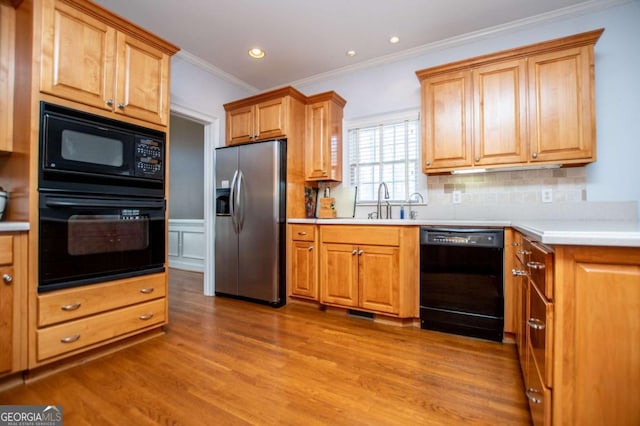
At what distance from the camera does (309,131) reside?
346 cm

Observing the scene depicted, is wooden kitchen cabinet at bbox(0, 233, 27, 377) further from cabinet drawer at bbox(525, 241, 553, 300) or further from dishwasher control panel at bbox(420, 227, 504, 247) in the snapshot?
dishwasher control panel at bbox(420, 227, 504, 247)

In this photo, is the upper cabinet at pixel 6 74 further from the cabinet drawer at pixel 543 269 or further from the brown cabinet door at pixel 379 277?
the cabinet drawer at pixel 543 269

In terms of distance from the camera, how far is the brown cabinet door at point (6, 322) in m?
1.58

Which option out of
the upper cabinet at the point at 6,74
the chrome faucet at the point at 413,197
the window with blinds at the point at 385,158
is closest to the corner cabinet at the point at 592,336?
Answer: the chrome faucet at the point at 413,197

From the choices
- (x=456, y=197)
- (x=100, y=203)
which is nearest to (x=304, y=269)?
(x=456, y=197)

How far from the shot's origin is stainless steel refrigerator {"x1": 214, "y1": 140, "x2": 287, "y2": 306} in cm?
311

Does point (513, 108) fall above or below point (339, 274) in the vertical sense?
above

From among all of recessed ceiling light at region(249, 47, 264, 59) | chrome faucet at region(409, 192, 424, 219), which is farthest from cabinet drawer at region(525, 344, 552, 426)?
recessed ceiling light at region(249, 47, 264, 59)

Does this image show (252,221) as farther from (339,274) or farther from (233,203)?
(339,274)

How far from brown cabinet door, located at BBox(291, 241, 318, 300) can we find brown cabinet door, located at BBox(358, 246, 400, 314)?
52cm

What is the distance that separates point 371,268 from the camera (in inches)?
105

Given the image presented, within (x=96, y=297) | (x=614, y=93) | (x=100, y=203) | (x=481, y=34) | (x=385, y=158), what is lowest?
(x=96, y=297)

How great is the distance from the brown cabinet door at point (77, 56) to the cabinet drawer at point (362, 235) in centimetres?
199

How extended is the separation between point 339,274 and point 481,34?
2.66 m
